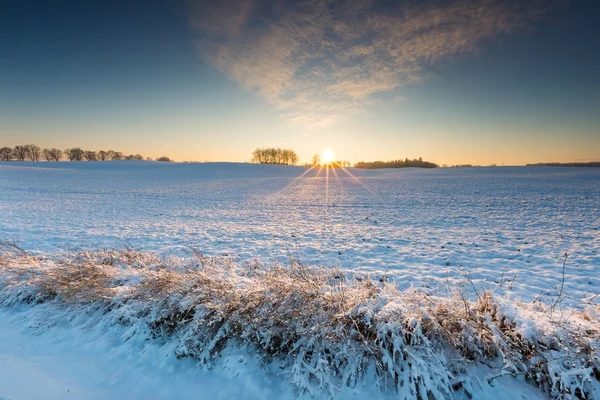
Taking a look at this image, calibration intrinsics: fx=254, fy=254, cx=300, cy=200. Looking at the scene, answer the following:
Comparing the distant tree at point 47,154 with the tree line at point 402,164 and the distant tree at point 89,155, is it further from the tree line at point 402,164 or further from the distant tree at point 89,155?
the tree line at point 402,164

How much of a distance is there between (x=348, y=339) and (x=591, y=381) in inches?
102

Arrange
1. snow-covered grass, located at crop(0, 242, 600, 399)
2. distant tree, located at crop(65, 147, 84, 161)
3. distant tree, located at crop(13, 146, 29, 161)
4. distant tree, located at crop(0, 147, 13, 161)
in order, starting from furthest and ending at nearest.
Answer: distant tree, located at crop(65, 147, 84, 161)
distant tree, located at crop(13, 146, 29, 161)
distant tree, located at crop(0, 147, 13, 161)
snow-covered grass, located at crop(0, 242, 600, 399)

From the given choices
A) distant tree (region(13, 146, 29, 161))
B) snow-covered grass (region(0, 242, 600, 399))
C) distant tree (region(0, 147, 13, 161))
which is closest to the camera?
snow-covered grass (region(0, 242, 600, 399))

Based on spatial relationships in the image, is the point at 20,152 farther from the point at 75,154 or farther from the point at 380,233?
the point at 380,233

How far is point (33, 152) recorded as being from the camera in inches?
3666

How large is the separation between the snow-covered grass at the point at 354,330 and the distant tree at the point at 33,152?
128035mm

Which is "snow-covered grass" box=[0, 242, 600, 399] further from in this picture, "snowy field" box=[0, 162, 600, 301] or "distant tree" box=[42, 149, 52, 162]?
"distant tree" box=[42, 149, 52, 162]

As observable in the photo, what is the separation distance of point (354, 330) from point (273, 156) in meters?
105

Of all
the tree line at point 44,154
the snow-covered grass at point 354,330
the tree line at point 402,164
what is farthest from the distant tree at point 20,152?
the snow-covered grass at point 354,330

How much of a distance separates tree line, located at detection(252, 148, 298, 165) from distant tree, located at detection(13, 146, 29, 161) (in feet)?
265

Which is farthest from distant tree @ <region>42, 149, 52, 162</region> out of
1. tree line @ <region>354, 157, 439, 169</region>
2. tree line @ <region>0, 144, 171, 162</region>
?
tree line @ <region>354, 157, 439, 169</region>

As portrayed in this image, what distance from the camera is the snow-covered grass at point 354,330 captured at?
2.97 meters

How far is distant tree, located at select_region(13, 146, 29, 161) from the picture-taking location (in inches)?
3519

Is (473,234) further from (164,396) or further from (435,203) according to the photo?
(164,396)
